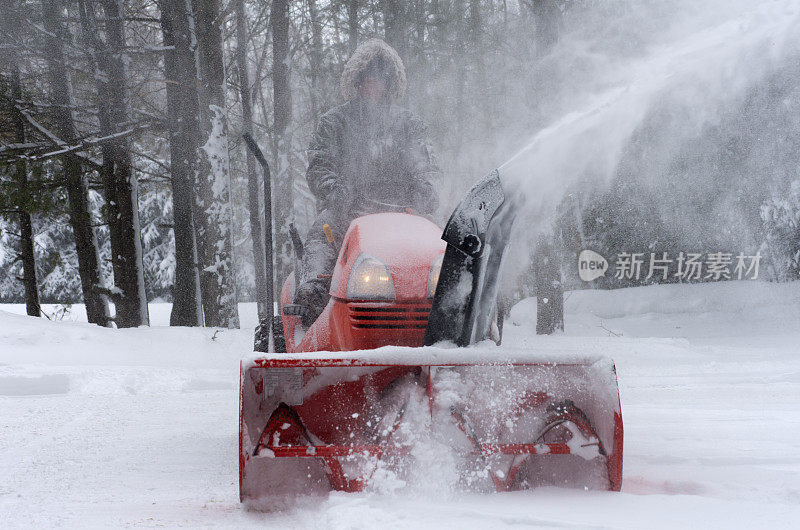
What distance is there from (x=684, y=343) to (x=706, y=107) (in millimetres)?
6916

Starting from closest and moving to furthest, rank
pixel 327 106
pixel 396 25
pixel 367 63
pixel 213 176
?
1. pixel 367 63
2. pixel 213 176
3. pixel 396 25
4. pixel 327 106

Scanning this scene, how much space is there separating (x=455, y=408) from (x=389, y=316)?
56 cm

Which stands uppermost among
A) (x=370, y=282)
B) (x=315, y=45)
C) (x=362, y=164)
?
(x=315, y=45)

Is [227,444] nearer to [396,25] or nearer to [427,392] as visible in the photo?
[427,392]

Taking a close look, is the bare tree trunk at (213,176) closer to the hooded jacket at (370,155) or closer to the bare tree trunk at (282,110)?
the bare tree trunk at (282,110)

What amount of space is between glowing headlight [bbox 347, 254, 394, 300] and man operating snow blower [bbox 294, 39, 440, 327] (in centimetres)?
62

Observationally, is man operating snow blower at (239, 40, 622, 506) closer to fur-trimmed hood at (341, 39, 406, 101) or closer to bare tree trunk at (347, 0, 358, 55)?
fur-trimmed hood at (341, 39, 406, 101)

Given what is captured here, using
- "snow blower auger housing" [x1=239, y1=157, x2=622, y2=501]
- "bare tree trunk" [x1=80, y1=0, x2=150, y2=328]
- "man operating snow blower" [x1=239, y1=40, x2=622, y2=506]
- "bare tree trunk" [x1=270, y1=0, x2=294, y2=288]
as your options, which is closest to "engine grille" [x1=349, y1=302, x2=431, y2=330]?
"man operating snow blower" [x1=239, y1=40, x2=622, y2=506]

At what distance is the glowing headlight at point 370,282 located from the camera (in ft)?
8.66

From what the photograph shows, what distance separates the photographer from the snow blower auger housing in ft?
7.25

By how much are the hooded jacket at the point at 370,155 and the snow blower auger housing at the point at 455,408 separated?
3.64 ft

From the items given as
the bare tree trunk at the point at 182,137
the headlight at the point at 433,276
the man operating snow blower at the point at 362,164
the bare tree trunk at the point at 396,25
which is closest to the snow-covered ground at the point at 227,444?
the headlight at the point at 433,276

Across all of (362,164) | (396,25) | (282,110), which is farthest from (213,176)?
(396,25)

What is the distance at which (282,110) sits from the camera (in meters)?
12.5
